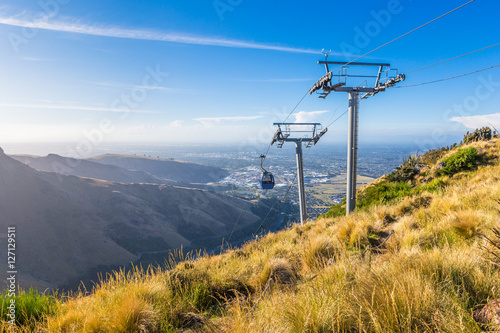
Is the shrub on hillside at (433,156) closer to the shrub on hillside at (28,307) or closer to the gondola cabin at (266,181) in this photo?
the gondola cabin at (266,181)

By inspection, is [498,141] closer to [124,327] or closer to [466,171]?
[466,171]

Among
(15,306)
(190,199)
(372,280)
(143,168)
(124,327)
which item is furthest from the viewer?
(143,168)

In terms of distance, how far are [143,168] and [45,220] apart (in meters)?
132

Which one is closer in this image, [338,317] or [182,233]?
[338,317]

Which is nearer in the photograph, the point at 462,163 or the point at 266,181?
the point at 462,163

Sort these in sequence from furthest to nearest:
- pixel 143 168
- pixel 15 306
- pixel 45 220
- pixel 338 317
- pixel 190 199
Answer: pixel 143 168, pixel 190 199, pixel 45 220, pixel 15 306, pixel 338 317

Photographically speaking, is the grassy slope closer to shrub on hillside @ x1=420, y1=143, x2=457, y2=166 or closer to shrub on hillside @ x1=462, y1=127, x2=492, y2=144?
shrub on hillside @ x1=420, y1=143, x2=457, y2=166

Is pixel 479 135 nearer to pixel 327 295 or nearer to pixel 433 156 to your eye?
pixel 433 156

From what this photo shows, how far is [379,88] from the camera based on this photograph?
12992 millimetres

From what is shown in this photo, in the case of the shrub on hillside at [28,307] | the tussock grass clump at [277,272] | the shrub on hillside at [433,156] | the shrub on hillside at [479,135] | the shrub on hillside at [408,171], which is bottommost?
the shrub on hillside at [28,307]

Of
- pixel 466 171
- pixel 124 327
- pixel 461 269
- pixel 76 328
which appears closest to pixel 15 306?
pixel 76 328

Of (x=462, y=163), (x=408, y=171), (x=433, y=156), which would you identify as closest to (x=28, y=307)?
(x=462, y=163)

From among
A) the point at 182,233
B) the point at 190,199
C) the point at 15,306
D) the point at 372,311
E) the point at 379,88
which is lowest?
the point at 182,233

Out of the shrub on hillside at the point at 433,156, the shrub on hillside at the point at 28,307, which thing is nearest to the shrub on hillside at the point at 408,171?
the shrub on hillside at the point at 433,156
